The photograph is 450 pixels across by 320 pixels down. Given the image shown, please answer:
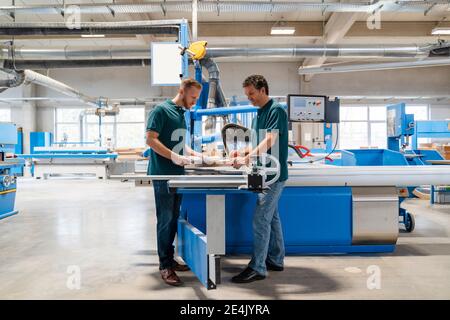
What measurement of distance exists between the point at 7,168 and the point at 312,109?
381 cm

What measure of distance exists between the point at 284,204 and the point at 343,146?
1061 cm

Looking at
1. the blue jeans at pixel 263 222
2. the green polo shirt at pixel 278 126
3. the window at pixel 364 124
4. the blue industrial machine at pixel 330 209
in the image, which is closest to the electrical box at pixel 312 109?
the blue industrial machine at pixel 330 209

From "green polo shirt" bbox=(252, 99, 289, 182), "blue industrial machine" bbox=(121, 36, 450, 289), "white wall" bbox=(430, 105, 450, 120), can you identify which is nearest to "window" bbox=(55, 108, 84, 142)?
"blue industrial machine" bbox=(121, 36, 450, 289)

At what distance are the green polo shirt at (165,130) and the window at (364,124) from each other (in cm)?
1138

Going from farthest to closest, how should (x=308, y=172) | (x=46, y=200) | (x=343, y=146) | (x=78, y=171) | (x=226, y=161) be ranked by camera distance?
(x=343, y=146), (x=78, y=171), (x=46, y=200), (x=308, y=172), (x=226, y=161)

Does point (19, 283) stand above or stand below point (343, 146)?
below

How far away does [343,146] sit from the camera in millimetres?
12734

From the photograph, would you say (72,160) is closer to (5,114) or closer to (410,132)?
(5,114)

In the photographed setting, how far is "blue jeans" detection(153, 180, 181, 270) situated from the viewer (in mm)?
2262

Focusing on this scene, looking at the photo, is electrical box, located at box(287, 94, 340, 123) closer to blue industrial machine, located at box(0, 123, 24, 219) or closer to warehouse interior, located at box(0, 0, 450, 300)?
warehouse interior, located at box(0, 0, 450, 300)

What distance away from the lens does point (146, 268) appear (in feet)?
8.72

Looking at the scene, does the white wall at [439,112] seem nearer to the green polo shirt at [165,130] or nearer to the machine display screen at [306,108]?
the machine display screen at [306,108]
